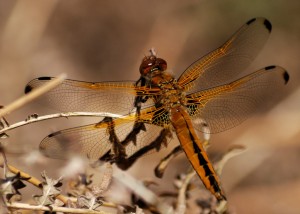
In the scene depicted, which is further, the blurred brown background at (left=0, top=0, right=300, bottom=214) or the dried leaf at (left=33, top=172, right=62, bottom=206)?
the blurred brown background at (left=0, top=0, right=300, bottom=214)

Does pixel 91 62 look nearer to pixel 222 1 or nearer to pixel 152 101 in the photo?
pixel 222 1

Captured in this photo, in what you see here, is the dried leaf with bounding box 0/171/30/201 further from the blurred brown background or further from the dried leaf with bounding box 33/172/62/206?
the blurred brown background

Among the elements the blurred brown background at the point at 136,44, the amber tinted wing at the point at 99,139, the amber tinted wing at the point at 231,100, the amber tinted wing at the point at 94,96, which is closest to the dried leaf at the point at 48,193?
the amber tinted wing at the point at 99,139

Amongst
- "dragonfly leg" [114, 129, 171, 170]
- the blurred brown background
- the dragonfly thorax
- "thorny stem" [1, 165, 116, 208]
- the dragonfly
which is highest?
the blurred brown background

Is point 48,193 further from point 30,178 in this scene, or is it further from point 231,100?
point 231,100

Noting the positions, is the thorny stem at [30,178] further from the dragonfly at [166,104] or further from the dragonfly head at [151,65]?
the dragonfly head at [151,65]

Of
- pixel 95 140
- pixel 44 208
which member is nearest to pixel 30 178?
pixel 44 208

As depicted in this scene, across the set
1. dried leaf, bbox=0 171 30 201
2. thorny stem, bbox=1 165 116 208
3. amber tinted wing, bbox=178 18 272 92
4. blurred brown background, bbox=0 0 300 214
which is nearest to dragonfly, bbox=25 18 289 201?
amber tinted wing, bbox=178 18 272 92

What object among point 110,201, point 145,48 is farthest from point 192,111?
point 145,48

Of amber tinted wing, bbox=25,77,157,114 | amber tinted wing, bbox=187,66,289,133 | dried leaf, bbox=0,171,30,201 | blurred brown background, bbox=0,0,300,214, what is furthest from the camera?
blurred brown background, bbox=0,0,300,214
